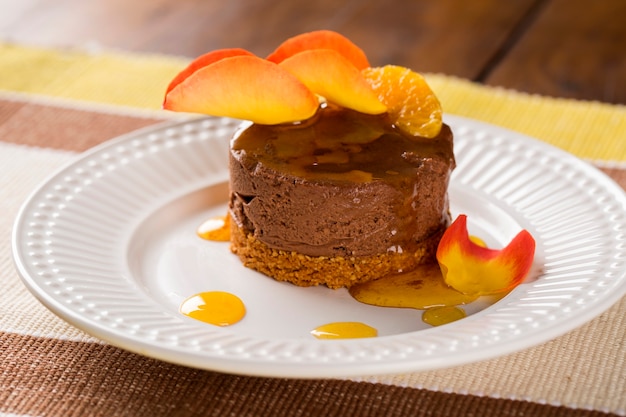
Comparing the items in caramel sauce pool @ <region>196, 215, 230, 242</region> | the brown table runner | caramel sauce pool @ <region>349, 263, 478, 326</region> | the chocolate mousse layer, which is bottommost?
caramel sauce pool @ <region>196, 215, 230, 242</region>

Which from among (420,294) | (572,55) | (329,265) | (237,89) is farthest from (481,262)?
(572,55)

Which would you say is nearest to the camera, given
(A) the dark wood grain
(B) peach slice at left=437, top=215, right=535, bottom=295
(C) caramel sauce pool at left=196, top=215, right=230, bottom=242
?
(B) peach slice at left=437, top=215, right=535, bottom=295

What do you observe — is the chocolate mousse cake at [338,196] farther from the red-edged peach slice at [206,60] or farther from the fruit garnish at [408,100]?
the red-edged peach slice at [206,60]

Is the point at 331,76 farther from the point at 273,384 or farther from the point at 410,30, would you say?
the point at 410,30

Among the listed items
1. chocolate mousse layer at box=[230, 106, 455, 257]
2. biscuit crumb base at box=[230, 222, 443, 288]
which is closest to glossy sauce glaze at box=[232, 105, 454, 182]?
chocolate mousse layer at box=[230, 106, 455, 257]

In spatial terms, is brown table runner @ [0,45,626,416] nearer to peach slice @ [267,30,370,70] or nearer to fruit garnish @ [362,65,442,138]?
fruit garnish @ [362,65,442,138]

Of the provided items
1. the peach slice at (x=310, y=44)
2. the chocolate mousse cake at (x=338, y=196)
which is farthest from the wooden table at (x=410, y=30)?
the chocolate mousse cake at (x=338, y=196)

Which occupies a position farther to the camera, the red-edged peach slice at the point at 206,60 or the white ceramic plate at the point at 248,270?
the red-edged peach slice at the point at 206,60
